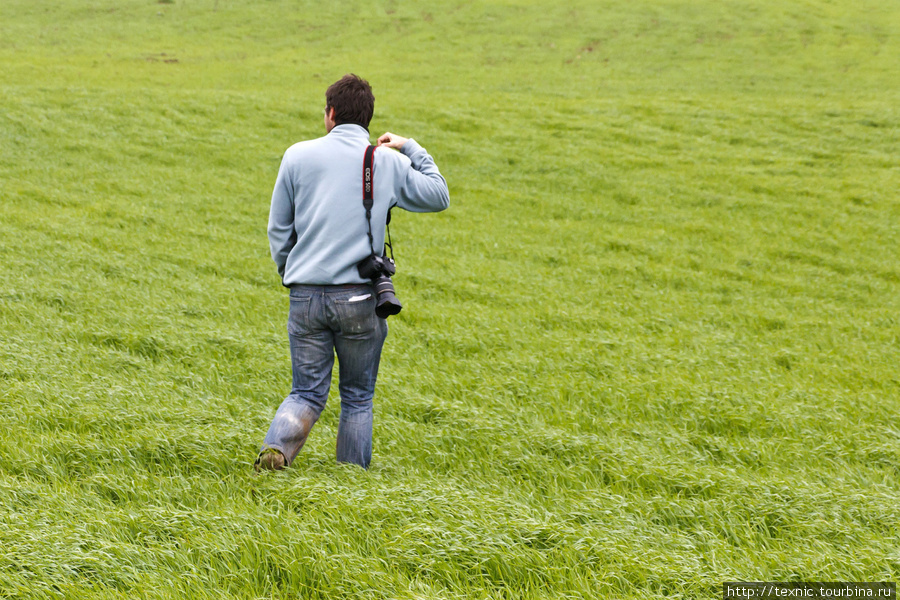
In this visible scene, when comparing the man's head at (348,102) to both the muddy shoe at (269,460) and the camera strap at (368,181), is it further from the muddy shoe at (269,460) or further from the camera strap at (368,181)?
the muddy shoe at (269,460)

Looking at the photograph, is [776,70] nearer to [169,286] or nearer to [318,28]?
[318,28]

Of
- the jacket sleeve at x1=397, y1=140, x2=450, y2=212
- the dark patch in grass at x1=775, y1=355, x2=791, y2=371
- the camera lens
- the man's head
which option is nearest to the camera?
the camera lens

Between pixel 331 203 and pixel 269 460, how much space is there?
1583mm

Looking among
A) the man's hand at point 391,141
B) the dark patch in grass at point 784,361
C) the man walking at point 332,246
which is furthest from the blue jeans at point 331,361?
the dark patch in grass at point 784,361

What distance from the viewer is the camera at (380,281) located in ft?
12.8

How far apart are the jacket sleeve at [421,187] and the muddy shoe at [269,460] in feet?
5.50

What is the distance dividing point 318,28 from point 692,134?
23.6m

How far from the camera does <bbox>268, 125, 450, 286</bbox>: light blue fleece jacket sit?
3930 mm

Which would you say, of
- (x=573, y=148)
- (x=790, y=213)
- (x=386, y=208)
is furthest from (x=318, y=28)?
(x=386, y=208)

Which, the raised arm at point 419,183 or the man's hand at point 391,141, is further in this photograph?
the man's hand at point 391,141

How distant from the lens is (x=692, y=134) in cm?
2155

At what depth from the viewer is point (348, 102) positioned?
157 inches

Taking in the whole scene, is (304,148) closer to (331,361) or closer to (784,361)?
(331,361)

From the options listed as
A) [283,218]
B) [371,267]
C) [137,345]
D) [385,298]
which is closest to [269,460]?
[385,298]
